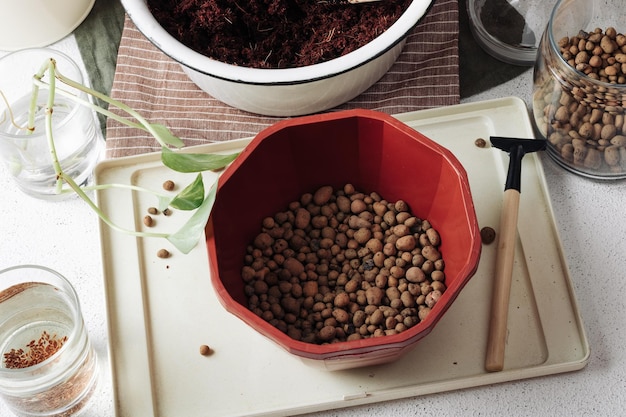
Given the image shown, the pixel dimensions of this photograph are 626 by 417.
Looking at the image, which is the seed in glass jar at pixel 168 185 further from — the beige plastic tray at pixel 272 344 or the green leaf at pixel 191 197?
the green leaf at pixel 191 197

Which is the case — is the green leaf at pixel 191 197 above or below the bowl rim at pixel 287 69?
below

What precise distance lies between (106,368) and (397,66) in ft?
1.64

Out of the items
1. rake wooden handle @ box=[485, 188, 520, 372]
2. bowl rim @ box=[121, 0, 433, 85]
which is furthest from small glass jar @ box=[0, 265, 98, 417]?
rake wooden handle @ box=[485, 188, 520, 372]

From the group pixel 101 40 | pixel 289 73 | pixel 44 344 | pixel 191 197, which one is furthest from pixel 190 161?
pixel 101 40

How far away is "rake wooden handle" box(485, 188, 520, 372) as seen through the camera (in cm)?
85

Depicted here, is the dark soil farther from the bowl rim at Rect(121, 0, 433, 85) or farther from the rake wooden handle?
the rake wooden handle

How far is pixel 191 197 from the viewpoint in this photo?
80 centimetres

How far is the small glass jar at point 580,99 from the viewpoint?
3.03ft

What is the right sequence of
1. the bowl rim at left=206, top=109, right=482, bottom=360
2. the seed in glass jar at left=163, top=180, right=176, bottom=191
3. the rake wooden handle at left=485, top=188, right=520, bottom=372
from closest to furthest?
the bowl rim at left=206, top=109, right=482, bottom=360 → the rake wooden handle at left=485, top=188, right=520, bottom=372 → the seed in glass jar at left=163, top=180, right=176, bottom=191

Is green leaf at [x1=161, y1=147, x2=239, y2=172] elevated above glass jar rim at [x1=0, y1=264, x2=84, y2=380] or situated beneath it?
elevated above

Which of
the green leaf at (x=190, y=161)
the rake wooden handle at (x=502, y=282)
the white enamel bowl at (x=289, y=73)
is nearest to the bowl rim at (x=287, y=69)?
the white enamel bowl at (x=289, y=73)

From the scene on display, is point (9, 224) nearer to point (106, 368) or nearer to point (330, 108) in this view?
point (106, 368)

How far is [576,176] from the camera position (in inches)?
38.7

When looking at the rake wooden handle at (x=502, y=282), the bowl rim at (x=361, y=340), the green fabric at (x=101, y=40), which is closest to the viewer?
the bowl rim at (x=361, y=340)
